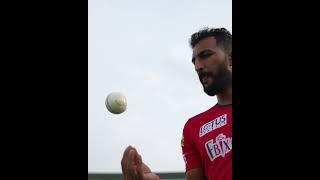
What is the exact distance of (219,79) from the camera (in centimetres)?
465

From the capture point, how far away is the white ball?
5.13 m

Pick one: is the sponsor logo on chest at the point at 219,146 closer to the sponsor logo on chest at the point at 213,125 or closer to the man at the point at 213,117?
the man at the point at 213,117

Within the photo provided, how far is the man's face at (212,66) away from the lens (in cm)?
462

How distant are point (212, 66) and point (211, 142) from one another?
686mm

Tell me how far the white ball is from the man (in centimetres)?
75

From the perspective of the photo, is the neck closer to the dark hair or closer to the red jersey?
the red jersey

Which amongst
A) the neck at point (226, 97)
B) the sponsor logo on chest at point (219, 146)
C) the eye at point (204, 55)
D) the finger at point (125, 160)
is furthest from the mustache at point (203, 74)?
the finger at point (125, 160)

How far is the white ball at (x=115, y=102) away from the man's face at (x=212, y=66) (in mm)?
918

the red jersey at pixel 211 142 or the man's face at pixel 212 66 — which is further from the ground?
the man's face at pixel 212 66

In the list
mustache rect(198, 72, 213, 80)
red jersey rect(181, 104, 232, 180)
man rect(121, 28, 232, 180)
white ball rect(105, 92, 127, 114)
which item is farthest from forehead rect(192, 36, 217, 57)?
white ball rect(105, 92, 127, 114)
